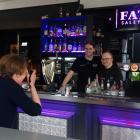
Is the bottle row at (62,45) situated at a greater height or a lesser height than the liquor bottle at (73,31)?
lesser

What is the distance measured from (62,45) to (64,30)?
11.8 inches

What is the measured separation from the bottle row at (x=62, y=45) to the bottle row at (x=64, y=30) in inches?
4.9

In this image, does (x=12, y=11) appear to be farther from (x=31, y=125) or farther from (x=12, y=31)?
(x=31, y=125)

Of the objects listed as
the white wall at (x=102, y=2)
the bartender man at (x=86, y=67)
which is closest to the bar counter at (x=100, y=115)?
the bartender man at (x=86, y=67)

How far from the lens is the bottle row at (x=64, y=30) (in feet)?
20.0

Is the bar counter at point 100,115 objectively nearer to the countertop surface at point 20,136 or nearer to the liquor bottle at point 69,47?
the countertop surface at point 20,136

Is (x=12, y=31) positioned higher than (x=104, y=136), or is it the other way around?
(x=12, y=31)

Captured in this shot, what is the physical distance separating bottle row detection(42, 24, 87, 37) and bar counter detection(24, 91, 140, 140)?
258 centimetres

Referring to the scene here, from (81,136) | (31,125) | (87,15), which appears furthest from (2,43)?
(81,136)

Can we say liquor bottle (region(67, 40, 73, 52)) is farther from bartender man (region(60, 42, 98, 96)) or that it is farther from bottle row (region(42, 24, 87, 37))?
bartender man (region(60, 42, 98, 96))

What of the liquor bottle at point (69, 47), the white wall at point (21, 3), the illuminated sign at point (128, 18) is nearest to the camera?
the illuminated sign at point (128, 18)

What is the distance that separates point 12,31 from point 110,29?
2928mm

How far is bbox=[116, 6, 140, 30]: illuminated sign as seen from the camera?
218 inches

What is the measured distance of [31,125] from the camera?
3.91 metres
